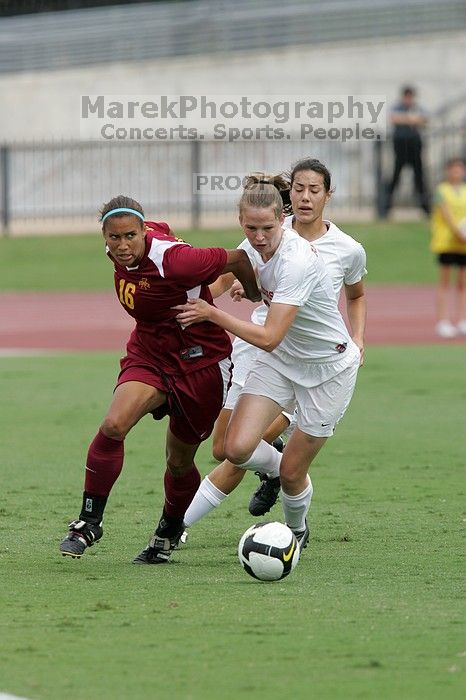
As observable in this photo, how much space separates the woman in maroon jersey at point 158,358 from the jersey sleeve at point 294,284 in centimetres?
28

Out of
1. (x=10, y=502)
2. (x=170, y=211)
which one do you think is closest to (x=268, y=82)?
(x=170, y=211)

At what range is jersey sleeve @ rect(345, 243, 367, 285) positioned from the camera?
7414 millimetres

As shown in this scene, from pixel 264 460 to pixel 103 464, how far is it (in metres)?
0.98

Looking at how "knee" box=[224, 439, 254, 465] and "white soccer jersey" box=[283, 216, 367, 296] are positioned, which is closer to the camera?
"knee" box=[224, 439, 254, 465]

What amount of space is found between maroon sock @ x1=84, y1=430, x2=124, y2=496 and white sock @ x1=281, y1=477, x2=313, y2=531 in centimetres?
95

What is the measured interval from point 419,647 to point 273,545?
1.34 metres

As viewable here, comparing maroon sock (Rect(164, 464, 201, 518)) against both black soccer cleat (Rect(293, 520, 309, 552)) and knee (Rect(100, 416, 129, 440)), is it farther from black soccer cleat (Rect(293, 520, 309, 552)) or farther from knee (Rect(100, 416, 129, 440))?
black soccer cleat (Rect(293, 520, 309, 552))

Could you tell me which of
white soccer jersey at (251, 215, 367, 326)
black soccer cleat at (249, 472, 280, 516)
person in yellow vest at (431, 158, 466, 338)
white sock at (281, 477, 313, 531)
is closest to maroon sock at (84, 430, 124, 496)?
white sock at (281, 477, 313, 531)

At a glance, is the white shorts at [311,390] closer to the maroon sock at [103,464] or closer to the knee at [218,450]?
the knee at [218,450]

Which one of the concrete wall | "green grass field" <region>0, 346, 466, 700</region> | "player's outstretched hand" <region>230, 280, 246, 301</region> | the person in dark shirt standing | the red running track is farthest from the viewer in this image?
the concrete wall

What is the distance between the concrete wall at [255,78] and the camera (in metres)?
33.2

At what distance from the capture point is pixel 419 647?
521 cm

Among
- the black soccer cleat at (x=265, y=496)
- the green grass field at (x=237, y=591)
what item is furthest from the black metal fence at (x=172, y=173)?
the black soccer cleat at (x=265, y=496)

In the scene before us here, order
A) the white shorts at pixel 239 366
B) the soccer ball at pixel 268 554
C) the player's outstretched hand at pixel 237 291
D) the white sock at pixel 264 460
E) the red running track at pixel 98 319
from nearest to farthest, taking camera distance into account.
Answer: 1. the soccer ball at pixel 268 554
2. the player's outstretched hand at pixel 237 291
3. the white sock at pixel 264 460
4. the white shorts at pixel 239 366
5. the red running track at pixel 98 319
